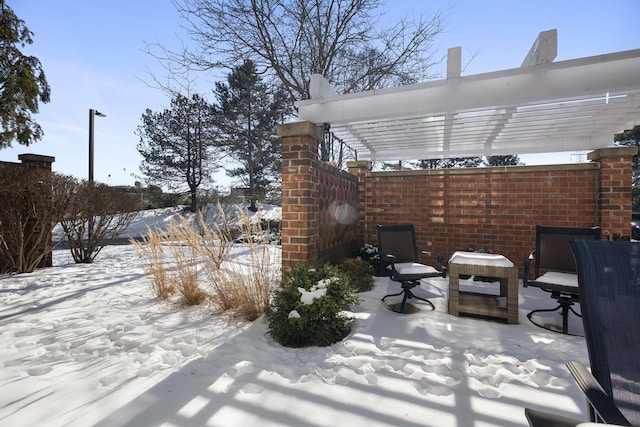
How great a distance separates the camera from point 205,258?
3.13 meters

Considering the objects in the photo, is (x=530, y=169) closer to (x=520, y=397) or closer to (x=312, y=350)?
(x=520, y=397)

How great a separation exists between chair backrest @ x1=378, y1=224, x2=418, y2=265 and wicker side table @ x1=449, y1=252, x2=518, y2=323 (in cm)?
78

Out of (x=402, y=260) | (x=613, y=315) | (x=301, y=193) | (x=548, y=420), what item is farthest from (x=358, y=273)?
(x=548, y=420)

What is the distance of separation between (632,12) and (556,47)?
10.9 ft

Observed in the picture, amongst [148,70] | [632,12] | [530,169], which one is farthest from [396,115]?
[148,70]

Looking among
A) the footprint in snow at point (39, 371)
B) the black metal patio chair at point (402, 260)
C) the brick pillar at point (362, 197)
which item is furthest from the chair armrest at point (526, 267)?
the footprint in snow at point (39, 371)

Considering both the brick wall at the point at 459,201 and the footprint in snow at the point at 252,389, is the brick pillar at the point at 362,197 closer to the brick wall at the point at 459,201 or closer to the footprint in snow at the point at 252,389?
the brick wall at the point at 459,201

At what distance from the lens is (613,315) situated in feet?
3.87

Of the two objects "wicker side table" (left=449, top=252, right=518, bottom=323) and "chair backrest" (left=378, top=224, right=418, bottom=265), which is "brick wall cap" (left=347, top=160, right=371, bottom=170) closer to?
"chair backrest" (left=378, top=224, right=418, bottom=265)

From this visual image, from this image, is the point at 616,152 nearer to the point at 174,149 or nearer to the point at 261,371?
the point at 261,371

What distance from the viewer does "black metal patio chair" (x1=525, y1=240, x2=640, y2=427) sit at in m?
1.08

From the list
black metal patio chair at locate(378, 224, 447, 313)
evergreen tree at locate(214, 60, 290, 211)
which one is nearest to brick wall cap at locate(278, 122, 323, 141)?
black metal patio chair at locate(378, 224, 447, 313)

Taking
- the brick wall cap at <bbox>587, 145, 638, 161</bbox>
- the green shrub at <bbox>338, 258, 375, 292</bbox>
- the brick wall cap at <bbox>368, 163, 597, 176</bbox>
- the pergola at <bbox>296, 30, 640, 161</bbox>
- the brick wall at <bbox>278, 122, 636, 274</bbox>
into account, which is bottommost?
the green shrub at <bbox>338, 258, 375, 292</bbox>

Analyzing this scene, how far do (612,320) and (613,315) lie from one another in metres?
0.02
